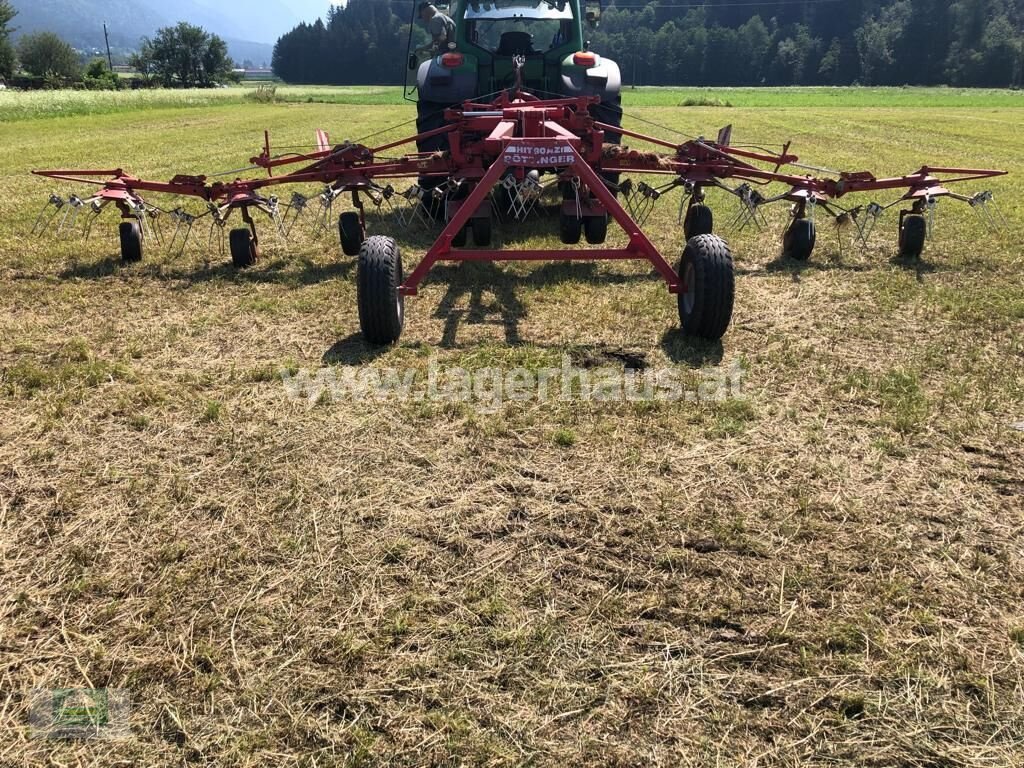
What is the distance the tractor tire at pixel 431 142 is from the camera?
24.6 feet

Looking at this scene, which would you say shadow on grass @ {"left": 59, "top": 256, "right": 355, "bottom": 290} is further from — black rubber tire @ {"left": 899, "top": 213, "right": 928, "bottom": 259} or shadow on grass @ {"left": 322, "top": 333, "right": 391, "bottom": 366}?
black rubber tire @ {"left": 899, "top": 213, "right": 928, "bottom": 259}

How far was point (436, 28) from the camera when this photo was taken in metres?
7.95

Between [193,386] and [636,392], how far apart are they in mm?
2398

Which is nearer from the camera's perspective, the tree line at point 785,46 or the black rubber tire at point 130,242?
the black rubber tire at point 130,242

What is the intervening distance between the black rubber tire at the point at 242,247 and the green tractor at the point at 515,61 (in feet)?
7.91

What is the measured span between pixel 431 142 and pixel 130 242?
10.4 ft

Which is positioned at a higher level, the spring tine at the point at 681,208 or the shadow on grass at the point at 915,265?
the spring tine at the point at 681,208

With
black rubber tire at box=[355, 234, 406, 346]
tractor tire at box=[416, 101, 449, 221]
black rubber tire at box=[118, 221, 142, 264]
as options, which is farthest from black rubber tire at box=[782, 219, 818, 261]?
black rubber tire at box=[118, 221, 142, 264]

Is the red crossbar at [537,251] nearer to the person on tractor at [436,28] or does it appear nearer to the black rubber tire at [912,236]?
Answer: the black rubber tire at [912,236]

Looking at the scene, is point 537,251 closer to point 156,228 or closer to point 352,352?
point 352,352

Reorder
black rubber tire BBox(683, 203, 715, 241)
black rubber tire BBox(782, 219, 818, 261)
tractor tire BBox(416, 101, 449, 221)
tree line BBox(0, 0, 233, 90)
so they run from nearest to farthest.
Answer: black rubber tire BBox(782, 219, 818, 261) < black rubber tire BBox(683, 203, 715, 241) < tractor tire BBox(416, 101, 449, 221) < tree line BBox(0, 0, 233, 90)

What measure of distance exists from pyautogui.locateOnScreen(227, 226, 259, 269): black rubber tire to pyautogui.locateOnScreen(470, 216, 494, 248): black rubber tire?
192 centimetres

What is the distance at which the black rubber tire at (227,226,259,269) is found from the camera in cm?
607

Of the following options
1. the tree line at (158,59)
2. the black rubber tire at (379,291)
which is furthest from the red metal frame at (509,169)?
the tree line at (158,59)
